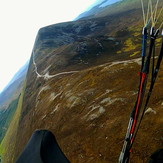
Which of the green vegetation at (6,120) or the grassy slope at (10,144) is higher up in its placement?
the grassy slope at (10,144)

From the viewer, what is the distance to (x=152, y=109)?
82.9ft

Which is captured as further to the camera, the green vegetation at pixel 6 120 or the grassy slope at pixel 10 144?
the green vegetation at pixel 6 120

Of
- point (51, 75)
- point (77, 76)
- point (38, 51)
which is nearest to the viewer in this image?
point (77, 76)

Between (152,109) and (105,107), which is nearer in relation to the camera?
(152,109)

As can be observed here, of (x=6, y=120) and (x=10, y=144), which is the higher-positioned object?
(x=10, y=144)

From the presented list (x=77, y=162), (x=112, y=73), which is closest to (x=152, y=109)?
(x=77, y=162)

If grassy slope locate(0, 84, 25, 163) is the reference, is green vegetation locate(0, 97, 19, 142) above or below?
below

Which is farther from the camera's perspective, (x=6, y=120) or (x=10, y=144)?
(x=6, y=120)

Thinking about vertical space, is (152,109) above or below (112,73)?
above

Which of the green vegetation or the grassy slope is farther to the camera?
the green vegetation

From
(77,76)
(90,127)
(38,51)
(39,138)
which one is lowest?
(38,51)

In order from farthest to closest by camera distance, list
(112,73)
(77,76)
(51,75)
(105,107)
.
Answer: (51,75) → (77,76) → (112,73) → (105,107)

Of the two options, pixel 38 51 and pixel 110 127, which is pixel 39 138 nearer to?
pixel 110 127

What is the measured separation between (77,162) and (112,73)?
68.3 ft
